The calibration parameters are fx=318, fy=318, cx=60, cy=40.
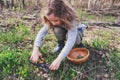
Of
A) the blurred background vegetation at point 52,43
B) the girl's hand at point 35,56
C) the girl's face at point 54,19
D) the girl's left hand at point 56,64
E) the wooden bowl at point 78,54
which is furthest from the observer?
the wooden bowl at point 78,54

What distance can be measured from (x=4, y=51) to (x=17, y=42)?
0.42 meters

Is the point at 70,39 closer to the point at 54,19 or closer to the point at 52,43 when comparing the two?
the point at 54,19

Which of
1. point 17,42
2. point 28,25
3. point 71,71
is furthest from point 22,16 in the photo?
point 71,71

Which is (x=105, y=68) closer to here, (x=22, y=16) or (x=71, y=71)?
(x=71, y=71)

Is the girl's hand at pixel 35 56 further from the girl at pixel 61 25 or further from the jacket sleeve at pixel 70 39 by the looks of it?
the jacket sleeve at pixel 70 39

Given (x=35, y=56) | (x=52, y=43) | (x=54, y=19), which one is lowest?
(x=52, y=43)

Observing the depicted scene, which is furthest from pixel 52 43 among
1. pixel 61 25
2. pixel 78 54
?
pixel 61 25

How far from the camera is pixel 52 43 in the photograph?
4.61 metres

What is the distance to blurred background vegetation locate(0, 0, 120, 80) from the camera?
3932 millimetres

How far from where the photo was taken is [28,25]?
5.20 m

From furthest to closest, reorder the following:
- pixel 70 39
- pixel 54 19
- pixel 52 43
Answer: pixel 52 43 → pixel 70 39 → pixel 54 19

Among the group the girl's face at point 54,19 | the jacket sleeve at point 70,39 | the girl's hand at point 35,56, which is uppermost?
the girl's face at point 54,19

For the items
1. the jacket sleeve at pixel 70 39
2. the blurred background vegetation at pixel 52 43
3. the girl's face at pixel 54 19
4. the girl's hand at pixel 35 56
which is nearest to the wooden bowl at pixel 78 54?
the blurred background vegetation at pixel 52 43

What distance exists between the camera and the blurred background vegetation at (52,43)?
3.93m
